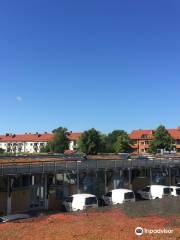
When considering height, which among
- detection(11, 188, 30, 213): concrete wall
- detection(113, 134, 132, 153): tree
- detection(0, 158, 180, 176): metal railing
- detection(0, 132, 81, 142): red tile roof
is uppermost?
detection(0, 132, 81, 142): red tile roof

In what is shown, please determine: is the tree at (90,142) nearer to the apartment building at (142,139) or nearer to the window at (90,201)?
the apartment building at (142,139)

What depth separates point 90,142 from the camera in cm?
8969

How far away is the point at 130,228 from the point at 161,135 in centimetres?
7299

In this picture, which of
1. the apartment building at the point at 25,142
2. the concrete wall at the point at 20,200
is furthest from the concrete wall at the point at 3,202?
the apartment building at the point at 25,142

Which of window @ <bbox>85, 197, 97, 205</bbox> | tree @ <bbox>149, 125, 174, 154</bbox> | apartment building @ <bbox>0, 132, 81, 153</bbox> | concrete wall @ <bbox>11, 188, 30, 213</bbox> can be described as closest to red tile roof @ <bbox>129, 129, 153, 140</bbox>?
tree @ <bbox>149, 125, 174, 154</bbox>

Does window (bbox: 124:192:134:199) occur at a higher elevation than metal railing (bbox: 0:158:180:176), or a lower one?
lower

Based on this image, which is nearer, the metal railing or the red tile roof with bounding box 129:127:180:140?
the metal railing

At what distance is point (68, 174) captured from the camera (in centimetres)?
3541

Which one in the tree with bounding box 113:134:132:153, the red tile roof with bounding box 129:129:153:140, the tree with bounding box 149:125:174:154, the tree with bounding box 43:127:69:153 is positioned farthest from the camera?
the red tile roof with bounding box 129:129:153:140

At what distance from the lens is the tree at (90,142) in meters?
89.6

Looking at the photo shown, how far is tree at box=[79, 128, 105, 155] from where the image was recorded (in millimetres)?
89625

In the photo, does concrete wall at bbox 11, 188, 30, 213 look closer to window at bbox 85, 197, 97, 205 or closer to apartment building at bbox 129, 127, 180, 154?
window at bbox 85, 197, 97, 205

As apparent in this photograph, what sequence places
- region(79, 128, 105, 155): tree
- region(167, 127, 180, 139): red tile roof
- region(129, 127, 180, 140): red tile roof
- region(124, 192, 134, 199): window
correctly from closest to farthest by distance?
region(124, 192, 134, 199): window → region(79, 128, 105, 155): tree → region(167, 127, 180, 139): red tile roof → region(129, 127, 180, 140): red tile roof

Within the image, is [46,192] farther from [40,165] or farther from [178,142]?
[178,142]
